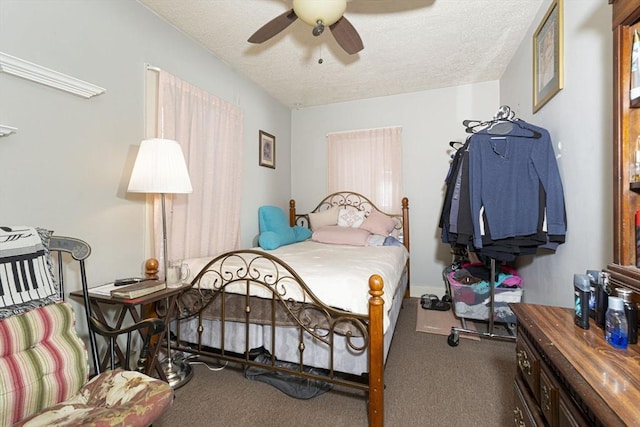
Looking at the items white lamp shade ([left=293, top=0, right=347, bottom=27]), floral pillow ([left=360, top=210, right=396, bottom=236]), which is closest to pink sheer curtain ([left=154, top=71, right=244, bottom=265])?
white lamp shade ([left=293, top=0, right=347, bottom=27])

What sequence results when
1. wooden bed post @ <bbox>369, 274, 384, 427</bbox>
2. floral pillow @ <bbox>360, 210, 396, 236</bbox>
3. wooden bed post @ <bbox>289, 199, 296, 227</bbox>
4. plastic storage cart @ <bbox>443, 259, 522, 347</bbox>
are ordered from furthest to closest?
wooden bed post @ <bbox>289, 199, 296, 227</bbox>, floral pillow @ <bbox>360, 210, 396, 236</bbox>, plastic storage cart @ <bbox>443, 259, 522, 347</bbox>, wooden bed post @ <bbox>369, 274, 384, 427</bbox>

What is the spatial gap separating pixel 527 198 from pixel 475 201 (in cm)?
32

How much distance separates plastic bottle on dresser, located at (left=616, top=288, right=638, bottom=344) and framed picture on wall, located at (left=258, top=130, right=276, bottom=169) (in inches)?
130

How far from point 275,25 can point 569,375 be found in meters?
2.14

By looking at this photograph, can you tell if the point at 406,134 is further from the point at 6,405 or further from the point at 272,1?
the point at 6,405

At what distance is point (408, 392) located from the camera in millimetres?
1817

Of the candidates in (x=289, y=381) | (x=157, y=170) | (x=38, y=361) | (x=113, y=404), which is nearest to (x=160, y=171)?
(x=157, y=170)

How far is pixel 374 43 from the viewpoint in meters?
2.62

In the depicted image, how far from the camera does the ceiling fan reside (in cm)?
154

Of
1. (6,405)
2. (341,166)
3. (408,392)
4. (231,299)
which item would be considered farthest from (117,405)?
(341,166)

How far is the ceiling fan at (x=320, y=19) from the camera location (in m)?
1.54

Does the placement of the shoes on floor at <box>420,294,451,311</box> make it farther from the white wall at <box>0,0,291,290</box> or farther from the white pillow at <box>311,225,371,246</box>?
the white wall at <box>0,0,291,290</box>

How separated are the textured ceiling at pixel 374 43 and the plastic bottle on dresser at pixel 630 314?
219 cm

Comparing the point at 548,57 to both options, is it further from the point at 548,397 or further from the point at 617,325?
the point at 548,397
